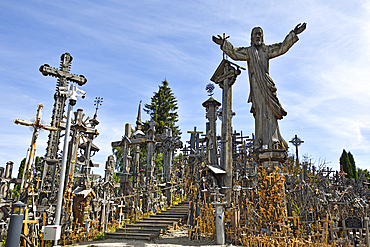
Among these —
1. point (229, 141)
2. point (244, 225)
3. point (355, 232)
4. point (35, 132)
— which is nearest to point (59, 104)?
point (35, 132)

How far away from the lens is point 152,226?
1096 centimetres

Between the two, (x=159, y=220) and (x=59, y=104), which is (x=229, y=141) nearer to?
(x=159, y=220)

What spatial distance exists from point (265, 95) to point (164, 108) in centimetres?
2275

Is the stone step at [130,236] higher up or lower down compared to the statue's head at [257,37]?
lower down

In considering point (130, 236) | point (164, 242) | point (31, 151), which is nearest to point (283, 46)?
point (164, 242)

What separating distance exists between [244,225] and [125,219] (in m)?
5.96

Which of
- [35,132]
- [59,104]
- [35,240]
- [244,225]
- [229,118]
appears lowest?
[35,240]

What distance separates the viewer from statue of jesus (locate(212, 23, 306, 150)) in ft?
29.6

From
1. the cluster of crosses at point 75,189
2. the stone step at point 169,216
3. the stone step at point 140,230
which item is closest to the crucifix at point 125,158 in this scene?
the cluster of crosses at point 75,189

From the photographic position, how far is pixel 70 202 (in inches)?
379

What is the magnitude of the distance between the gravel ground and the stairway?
0.32 meters

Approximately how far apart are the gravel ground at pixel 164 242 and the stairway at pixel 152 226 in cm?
32

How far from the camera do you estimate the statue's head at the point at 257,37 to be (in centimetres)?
979

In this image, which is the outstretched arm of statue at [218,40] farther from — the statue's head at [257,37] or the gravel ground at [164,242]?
the gravel ground at [164,242]
